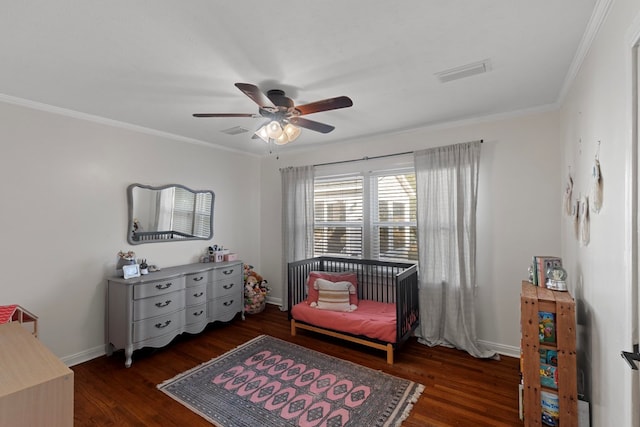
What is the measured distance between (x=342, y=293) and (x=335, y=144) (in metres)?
2.04

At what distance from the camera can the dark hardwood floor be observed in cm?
209

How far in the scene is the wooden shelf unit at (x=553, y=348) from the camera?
5.84 ft

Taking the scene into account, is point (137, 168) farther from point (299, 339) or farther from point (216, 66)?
point (299, 339)

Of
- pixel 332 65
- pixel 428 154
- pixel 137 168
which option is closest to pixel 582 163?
pixel 428 154

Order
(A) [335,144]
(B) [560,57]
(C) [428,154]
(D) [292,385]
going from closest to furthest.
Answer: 1. (B) [560,57]
2. (D) [292,385]
3. (C) [428,154]
4. (A) [335,144]

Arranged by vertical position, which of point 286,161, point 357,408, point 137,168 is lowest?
point 357,408

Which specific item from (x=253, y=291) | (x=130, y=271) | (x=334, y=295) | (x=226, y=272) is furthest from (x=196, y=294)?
(x=334, y=295)

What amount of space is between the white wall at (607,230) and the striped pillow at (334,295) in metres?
2.07

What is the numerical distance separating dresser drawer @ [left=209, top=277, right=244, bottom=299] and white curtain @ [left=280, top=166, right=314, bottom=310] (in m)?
0.74

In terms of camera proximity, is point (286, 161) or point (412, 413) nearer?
point (412, 413)

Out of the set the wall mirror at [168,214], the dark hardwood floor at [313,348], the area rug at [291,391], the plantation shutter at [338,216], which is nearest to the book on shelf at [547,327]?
the dark hardwood floor at [313,348]

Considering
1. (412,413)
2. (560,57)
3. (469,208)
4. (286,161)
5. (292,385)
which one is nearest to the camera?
(560,57)

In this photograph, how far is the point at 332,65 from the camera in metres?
1.99

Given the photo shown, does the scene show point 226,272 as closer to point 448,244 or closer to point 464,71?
point 448,244
